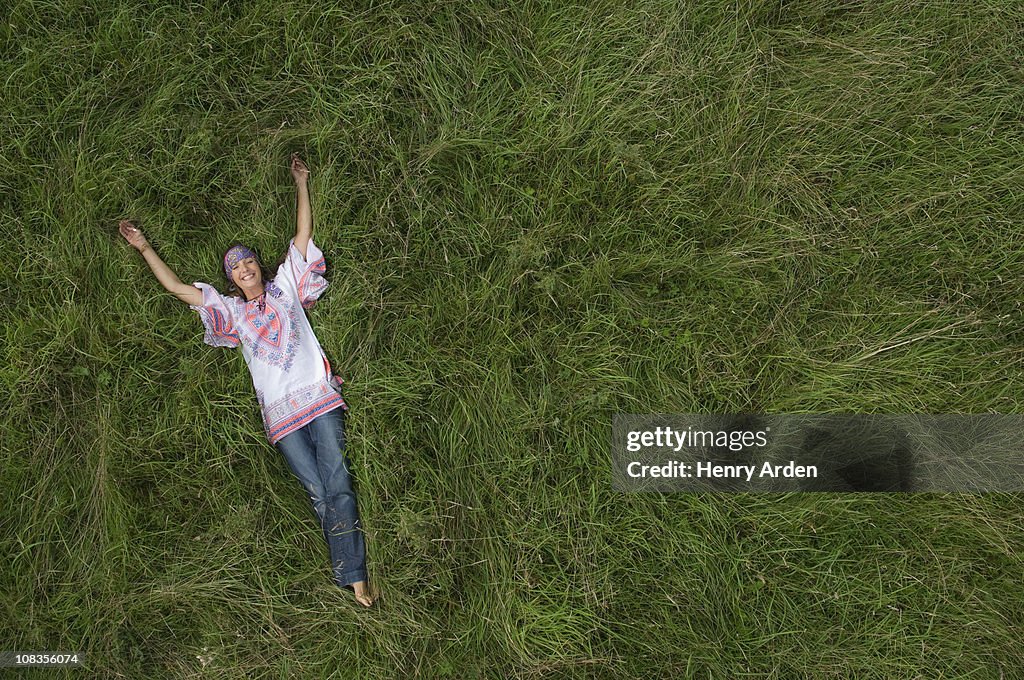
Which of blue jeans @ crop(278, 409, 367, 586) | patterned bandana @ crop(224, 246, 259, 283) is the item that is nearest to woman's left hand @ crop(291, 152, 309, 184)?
patterned bandana @ crop(224, 246, 259, 283)

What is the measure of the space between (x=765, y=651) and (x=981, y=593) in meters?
1.10

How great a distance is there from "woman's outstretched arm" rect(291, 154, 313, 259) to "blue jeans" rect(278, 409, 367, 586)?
2.95 feet

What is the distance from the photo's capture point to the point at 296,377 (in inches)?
113

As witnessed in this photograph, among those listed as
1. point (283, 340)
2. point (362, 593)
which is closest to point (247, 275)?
point (283, 340)

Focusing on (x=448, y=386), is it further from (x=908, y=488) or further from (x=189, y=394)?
(x=908, y=488)

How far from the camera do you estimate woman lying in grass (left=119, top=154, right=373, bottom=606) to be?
286 centimetres

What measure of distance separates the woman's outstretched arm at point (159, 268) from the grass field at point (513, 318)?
6 cm

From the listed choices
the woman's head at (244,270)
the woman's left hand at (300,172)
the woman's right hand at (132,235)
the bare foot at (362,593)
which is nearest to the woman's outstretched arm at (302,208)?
the woman's left hand at (300,172)

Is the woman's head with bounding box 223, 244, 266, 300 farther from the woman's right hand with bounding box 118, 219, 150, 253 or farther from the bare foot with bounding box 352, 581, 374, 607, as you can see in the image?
the bare foot with bounding box 352, 581, 374, 607

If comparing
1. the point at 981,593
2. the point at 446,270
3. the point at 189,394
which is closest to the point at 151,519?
the point at 189,394

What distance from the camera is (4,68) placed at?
9.97ft

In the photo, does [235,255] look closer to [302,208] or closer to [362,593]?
[302,208]

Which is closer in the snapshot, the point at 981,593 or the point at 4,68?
the point at 981,593

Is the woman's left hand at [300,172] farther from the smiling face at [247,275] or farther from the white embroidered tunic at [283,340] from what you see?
the smiling face at [247,275]
